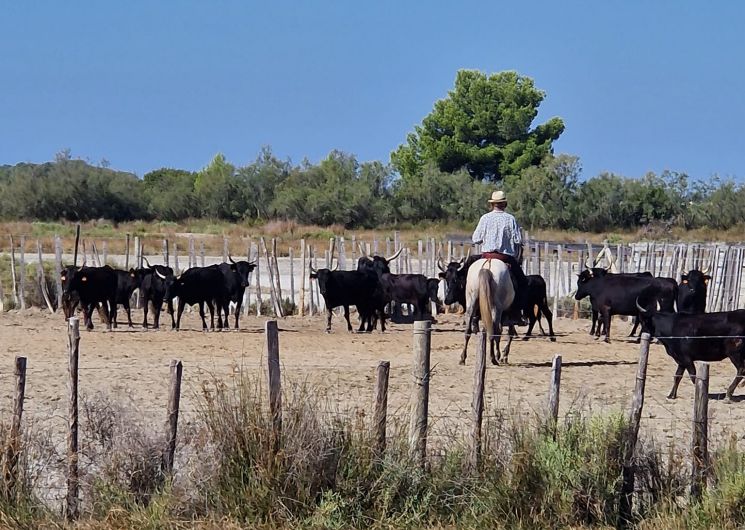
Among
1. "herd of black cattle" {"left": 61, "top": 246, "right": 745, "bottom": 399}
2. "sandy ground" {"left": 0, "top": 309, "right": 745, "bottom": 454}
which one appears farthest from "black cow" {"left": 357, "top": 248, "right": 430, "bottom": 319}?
"sandy ground" {"left": 0, "top": 309, "right": 745, "bottom": 454}

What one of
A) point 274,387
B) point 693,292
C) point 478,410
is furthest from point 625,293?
point 274,387

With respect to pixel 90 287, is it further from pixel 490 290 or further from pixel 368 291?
pixel 490 290

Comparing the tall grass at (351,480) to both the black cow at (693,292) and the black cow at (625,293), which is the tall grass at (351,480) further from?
the black cow at (693,292)

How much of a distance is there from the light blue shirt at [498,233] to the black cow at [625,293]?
445cm

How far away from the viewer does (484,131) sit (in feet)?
235

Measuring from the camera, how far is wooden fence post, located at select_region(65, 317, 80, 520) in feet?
26.7

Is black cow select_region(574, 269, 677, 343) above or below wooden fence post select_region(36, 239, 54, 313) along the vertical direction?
above

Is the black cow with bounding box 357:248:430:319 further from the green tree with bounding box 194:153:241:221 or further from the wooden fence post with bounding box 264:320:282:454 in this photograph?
the green tree with bounding box 194:153:241:221

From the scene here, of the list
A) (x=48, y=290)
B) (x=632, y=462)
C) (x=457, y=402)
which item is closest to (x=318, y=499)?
(x=632, y=462)

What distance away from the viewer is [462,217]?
5544 cm

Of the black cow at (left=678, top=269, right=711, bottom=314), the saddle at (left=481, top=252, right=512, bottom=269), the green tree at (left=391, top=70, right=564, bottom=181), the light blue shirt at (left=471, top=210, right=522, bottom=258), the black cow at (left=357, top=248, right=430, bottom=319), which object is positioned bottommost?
the black cow at (left=357, top=248, right=430, bottom=319)

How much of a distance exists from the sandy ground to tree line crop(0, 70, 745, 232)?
31.7 m

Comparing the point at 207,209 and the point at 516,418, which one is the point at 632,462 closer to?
the point at 516,418

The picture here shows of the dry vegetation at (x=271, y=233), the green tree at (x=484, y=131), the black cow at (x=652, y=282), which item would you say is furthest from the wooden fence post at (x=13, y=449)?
the green tree at (x=484, y=131)
